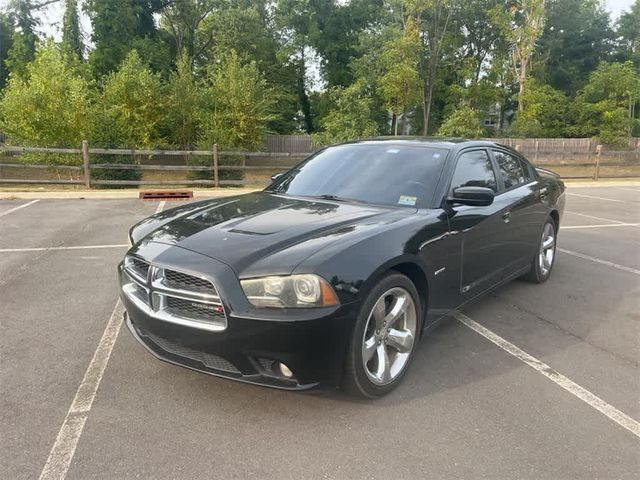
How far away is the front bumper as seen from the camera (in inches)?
97.3

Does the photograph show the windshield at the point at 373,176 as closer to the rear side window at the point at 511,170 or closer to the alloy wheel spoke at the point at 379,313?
the alloy wheel spoke at the point at 379,313

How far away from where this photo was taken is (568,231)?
8.56 metres

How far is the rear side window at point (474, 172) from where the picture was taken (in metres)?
3.82

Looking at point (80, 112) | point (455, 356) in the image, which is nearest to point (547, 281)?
point (455, 356)

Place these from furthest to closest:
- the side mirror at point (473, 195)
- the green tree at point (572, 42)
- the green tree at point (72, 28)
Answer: the green tree at point (572, 42) < the green tree at point (72, 28) < the side mirror at point (473, 195)

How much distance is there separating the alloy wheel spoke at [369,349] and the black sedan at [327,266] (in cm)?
1

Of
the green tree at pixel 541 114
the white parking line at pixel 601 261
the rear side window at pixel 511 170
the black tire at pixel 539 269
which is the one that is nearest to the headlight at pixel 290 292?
the rear side window at pixel 511 170

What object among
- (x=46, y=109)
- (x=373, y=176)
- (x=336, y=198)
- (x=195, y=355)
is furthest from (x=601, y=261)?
(x=46, y=109)

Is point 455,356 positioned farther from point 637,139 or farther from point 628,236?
point 637,139

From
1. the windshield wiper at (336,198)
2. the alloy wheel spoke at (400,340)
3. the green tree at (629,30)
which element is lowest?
the alloy wheel spoke at (400,340)

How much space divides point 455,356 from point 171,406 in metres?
1.97

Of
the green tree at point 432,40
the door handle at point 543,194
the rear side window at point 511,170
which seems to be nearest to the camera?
the rear side window at point 511,170

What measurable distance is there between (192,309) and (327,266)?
78 centimetres

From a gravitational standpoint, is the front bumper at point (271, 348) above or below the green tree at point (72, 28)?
below
